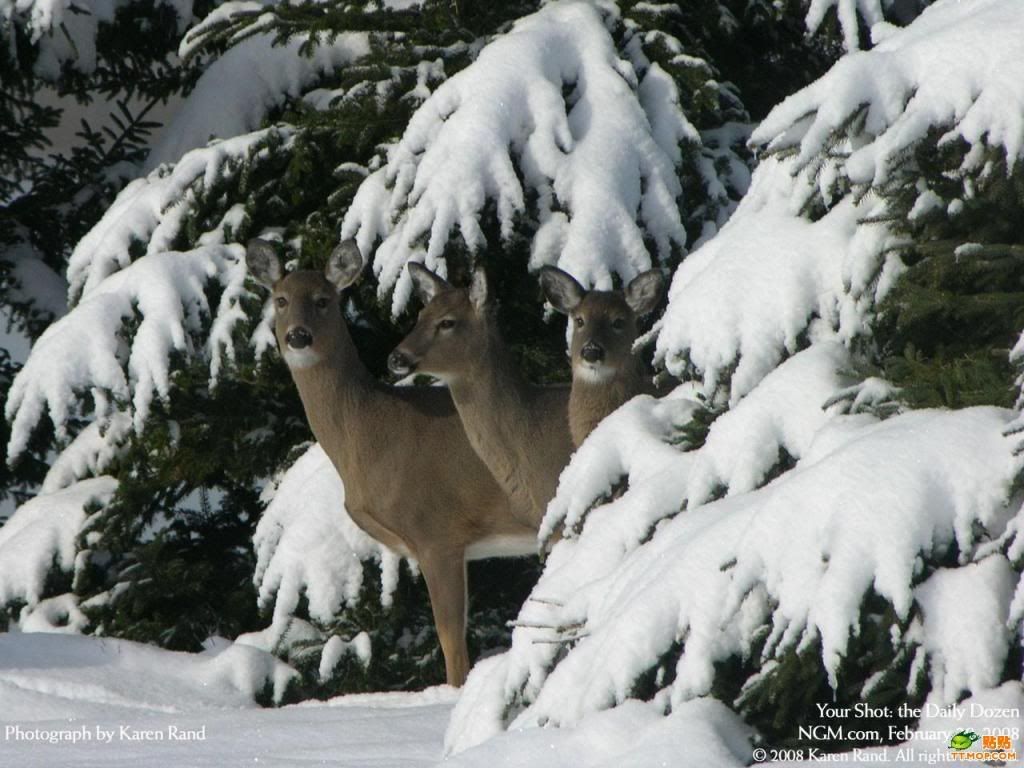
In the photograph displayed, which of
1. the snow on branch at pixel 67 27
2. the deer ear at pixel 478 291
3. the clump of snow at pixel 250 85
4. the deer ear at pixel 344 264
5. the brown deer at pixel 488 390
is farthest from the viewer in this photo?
the snow on branch at pixel 67 27

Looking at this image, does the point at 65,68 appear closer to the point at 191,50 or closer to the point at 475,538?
the point at 191,50

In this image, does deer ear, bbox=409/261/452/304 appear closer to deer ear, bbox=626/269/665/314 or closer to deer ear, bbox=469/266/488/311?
deer ear, bbox=469/266/488/311

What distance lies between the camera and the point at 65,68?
29.2 ft

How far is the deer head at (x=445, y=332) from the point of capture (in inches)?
261

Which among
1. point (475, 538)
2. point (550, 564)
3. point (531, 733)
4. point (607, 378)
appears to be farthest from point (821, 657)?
point (475, 538)

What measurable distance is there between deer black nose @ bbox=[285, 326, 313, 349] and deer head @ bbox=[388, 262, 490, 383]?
16.4 inches

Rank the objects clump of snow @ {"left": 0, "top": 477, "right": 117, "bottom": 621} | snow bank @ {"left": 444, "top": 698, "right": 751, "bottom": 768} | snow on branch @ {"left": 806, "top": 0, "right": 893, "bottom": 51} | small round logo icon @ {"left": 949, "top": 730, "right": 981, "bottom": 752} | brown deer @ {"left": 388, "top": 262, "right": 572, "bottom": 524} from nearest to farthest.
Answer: small round logo icon @ {"left": 949, "top": 730, "right": 981, "bottom": 752} < snow bank @ {"left": 444, "top": 698, "right": 751, "bottom": 768} < snow on branch @ {"left": 806, "top": 0, "right": 893, "bottom": 51} < brown deer @ {"left": 388, "top": 262, "right": 572, "bottom": 524} < clump of snow @ {"left": 0, "top": 477, "right": 117, "bottom": 621}

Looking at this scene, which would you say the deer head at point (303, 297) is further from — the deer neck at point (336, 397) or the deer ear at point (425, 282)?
the deer ear at point (425, 282)

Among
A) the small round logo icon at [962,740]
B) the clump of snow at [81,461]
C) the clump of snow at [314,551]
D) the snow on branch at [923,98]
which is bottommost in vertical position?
the clump of snow at [314,551]

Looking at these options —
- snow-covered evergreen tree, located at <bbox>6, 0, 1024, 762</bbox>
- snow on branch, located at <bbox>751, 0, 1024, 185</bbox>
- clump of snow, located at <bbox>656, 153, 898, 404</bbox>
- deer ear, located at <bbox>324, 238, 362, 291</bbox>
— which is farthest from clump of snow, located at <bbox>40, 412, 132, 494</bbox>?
snow on branch, located at <bbox>751, 0, 1024, 185</bbox>

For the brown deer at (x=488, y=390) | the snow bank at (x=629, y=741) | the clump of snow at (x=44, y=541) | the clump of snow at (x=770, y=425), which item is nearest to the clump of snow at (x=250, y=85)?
the clump of snow at (x=44, y=541)

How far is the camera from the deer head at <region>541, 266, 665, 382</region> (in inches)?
247

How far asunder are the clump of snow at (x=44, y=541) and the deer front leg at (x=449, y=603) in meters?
1.77

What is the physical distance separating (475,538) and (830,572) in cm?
381
